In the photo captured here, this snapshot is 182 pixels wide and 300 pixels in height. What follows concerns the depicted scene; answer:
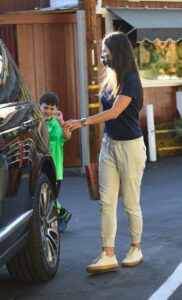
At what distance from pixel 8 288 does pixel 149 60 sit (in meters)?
9.67

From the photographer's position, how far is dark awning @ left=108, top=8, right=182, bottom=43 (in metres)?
12.7

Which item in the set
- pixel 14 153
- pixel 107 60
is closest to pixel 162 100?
pixel 107 60

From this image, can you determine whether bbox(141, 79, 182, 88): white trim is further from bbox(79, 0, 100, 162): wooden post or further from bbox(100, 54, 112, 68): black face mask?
bbox(100, 54, 112, 68): black face mask

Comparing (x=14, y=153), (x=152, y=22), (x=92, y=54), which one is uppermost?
(x=152, y=22)

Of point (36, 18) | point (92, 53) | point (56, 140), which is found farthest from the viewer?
point (36, 18)

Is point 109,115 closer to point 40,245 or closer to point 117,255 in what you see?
point 40,245

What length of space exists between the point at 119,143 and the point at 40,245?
1.12 metres

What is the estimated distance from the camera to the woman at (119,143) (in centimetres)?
573

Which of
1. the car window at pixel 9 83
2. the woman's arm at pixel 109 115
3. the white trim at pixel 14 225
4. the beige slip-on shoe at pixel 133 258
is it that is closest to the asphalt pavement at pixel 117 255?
the beige slip-on shoe at pixel 133 258

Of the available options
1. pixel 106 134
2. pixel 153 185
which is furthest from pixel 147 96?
pixel 106 134

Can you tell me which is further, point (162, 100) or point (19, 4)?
point (162, 100)

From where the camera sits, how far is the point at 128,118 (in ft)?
→ 19.0

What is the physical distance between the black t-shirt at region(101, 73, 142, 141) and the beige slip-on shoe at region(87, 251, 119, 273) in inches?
38.9

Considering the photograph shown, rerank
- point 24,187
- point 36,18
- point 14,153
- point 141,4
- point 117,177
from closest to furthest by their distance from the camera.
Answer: point 14,153 → point 24,187 → point 117,177 → point 36,18 → point 141,4
